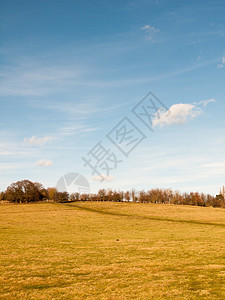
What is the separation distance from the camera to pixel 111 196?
16425 centimetres

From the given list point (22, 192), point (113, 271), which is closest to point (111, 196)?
point (22, 192)

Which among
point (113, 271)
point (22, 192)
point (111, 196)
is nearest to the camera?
point (113, 271)

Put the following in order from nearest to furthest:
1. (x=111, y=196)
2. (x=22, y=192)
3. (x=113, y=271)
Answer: (x=113, y=271)
(x=22, y=192)
(x=111, y=196)

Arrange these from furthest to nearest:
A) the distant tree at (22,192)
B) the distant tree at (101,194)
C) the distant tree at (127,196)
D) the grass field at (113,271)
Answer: the distant tree at (127,196) → the distant tree at (101,194) → the distant tree at (22,192) → the grass field at (113,271)

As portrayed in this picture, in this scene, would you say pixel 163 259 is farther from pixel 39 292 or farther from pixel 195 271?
pixel 39 292

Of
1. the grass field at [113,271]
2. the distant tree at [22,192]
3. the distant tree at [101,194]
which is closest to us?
the grass field at [113,271]

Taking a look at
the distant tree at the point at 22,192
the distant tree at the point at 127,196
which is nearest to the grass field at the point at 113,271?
the distant tree at the point at 22,192

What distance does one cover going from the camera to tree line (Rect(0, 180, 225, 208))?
130375mm

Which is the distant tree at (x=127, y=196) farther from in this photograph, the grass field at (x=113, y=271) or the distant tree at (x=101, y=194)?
the grass field at (x=113, y=271)

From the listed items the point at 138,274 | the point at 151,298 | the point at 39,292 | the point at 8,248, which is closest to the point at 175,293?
the point at 151,298

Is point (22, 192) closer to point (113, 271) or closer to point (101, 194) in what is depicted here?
point (101, 194)

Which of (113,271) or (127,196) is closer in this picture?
(113,271)

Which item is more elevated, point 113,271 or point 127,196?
point 113,271

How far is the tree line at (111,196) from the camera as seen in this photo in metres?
130
